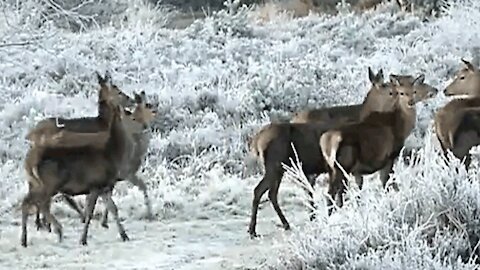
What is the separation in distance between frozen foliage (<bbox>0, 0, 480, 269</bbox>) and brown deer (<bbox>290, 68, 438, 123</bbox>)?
3.40 ft

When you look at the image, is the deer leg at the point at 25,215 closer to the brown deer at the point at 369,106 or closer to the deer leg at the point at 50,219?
the deer leg at the point at 50,219

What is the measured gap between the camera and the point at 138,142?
13156 millimetres

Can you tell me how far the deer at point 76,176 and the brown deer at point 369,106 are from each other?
272 centimetres

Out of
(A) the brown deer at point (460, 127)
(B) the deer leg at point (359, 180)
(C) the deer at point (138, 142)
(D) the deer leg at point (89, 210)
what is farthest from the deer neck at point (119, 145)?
(A) the brown deer at point (460, 127)

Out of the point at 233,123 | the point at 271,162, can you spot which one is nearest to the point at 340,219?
the point at 271,162

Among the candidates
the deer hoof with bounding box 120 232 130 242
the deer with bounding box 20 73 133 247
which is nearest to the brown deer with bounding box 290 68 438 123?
the deer with bounding box 20 73 133 247

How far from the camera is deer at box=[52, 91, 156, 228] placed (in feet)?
40.5

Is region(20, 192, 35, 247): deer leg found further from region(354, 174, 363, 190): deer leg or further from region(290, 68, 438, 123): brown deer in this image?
region(290, 68, 438, 123): brown deer

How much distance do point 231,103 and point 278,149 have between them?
9.83 metres

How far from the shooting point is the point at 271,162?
11.4 m

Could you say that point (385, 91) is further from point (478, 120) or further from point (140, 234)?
point (140, 234)

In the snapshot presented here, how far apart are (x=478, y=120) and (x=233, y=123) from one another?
865cm

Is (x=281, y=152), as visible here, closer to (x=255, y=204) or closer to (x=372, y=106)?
(x=255, y=204)

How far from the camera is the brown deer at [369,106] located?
12742 millimetres
